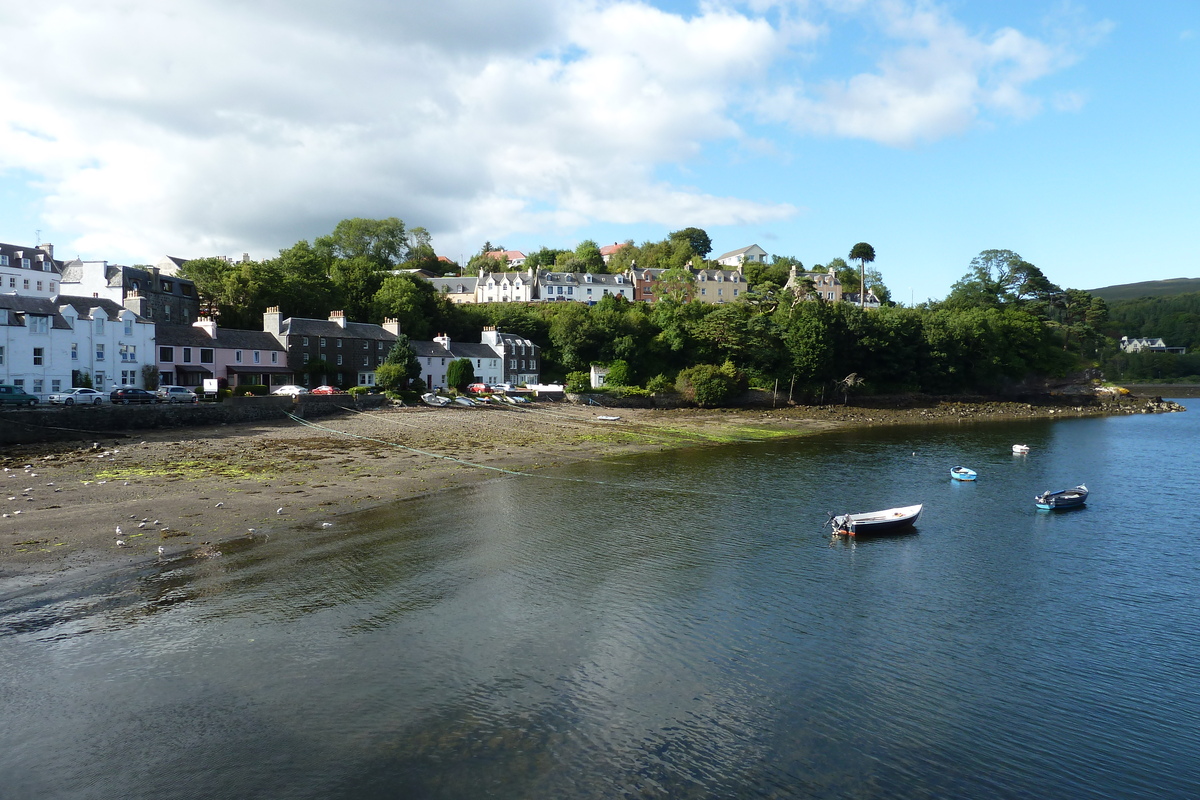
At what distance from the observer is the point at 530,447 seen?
52188 mm

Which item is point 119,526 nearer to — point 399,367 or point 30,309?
point 30,309

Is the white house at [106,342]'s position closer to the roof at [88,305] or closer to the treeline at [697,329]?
the roof at [88,305]

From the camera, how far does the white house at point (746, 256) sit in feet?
482

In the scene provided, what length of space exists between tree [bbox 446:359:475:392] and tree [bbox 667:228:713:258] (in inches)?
3671

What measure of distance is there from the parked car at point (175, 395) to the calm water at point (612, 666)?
3146 centimetres

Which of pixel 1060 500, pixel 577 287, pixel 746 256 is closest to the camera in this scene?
pixel 1060 500

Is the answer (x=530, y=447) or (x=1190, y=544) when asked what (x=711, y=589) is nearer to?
(x=1190, y=544)

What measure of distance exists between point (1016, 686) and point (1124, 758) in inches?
113

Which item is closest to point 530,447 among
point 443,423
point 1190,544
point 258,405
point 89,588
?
point 443,423

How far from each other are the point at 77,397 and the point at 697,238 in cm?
13377

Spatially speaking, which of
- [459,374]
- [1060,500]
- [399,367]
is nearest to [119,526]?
[399,367]

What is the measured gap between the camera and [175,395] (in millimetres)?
52500

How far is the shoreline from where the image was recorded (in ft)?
83.9

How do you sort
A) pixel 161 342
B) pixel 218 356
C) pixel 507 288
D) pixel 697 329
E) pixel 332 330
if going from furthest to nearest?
1. pixel 507 288
2. pixel 697 329
3. pixel 332 330
4. pixel 218 356
5. pixel 161 342
